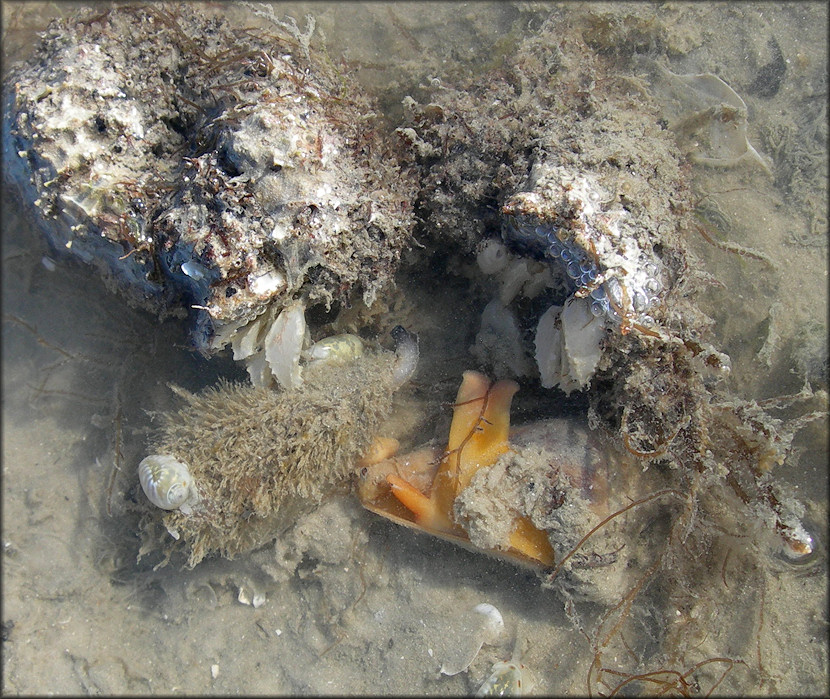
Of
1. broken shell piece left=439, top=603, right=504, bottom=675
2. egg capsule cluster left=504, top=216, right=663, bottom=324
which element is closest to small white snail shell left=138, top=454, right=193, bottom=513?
broken shell piece left=439, top=603, right=504, bottom=675

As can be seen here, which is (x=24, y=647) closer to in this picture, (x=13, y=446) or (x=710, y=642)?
(x=13, y=446)

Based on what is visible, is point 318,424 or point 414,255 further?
point 414,255

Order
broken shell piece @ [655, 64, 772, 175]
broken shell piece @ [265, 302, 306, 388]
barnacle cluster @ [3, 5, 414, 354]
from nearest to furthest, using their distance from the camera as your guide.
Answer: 1. barnacle cluster @ [3, 5, 414, 354]
2. broken shell piece @ [265, 302, 306, 388]
3. broken shell piece @ [655, 64, 772, 175]

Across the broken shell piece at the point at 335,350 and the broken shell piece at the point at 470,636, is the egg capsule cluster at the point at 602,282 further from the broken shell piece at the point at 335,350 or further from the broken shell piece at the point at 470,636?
the broken shell piece at the point at 470,636

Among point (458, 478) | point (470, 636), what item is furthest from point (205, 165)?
point (470, 636)

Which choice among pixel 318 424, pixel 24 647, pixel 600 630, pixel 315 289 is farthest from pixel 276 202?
pixel 24 647

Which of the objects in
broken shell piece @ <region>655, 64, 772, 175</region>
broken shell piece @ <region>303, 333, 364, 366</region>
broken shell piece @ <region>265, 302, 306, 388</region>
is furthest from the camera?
broken shell piece @ <region>655, 64, 772, 175</region>

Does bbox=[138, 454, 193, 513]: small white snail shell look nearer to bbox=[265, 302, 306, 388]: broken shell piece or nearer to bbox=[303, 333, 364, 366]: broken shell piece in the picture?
bbox=[265, 302, 306, 388]: broken shell piece
